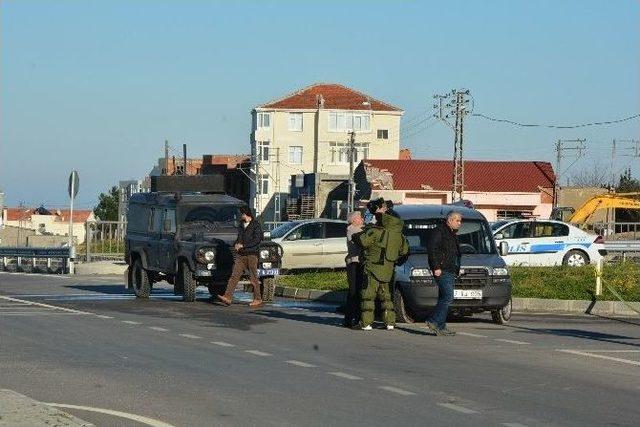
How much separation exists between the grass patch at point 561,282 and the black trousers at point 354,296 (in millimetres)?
5846

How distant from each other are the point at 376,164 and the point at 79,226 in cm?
4417

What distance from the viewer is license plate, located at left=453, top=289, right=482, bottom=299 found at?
19984 mm

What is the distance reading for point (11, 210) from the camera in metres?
199

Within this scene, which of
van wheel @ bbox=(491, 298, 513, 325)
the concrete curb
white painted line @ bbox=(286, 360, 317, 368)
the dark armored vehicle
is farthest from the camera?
the dark armored vehicle

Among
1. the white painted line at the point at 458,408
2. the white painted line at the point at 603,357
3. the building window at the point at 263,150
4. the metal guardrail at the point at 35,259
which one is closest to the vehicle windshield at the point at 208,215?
the white painted line at the point at 603,357

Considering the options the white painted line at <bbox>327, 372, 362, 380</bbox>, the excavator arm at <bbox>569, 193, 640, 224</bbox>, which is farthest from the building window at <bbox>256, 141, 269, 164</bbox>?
the white painted line at <bbox>327, 372, 362, 380</bbox>

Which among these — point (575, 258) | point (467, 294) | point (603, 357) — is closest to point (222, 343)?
point (467, 294)

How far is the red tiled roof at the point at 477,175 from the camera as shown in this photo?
10431 cm

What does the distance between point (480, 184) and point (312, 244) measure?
69399 mm

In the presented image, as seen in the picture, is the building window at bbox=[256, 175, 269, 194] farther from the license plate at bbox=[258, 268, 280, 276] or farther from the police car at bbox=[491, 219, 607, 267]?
the license plate at bbox=[258, 268, 280, 276]

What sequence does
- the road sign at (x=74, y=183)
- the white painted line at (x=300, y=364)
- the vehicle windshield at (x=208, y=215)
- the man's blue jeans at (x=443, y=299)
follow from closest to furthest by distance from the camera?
the white painted line at (x=300, y=364) < the man's blue jeans at (x=443, y=299) < the vehicle windshield at (x=208, y=215) < the road sign at (x=74, y=183)

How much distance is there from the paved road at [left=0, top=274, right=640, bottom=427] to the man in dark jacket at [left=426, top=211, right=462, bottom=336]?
313 millimetres

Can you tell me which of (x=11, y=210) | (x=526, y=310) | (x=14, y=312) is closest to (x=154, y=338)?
(x=14, y=312)

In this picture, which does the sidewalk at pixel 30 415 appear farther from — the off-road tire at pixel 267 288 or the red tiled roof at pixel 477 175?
the red tiled roof at pixel 477 175
